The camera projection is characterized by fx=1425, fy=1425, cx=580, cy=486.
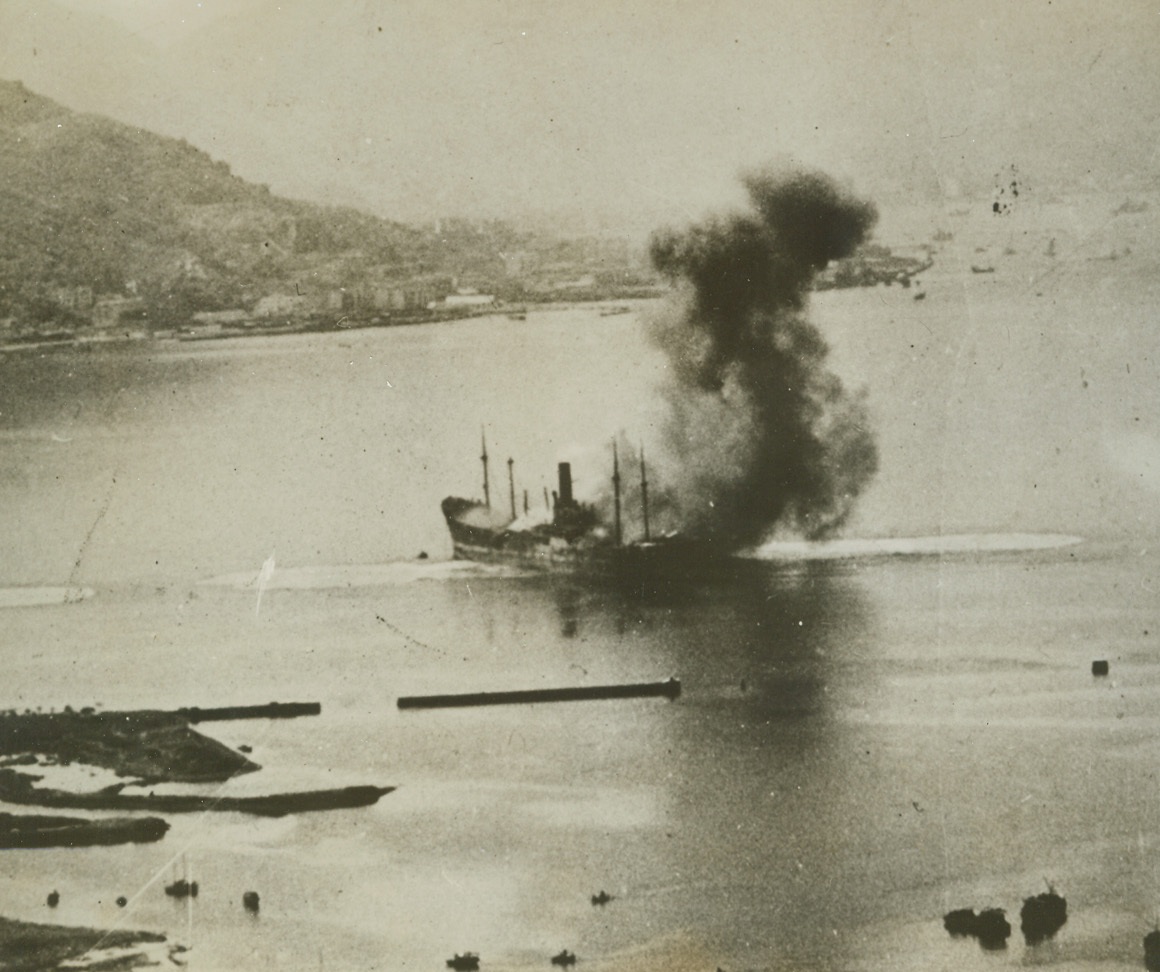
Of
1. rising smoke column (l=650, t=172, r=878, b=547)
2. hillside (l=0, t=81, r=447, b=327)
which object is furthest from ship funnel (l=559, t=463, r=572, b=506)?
hillside (l=0, t=81, r=447, b=327)

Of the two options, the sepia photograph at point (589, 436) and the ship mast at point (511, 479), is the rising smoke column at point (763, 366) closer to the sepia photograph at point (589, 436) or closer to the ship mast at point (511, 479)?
the sepia photograph at point (589, 436)

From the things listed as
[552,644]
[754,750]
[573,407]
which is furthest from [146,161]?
[754,750]

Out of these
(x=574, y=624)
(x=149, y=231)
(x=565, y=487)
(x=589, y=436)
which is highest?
(x=149, y=231)

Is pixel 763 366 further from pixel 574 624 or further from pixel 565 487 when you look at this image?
pixel 574 624

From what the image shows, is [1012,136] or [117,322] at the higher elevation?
[1012,136]

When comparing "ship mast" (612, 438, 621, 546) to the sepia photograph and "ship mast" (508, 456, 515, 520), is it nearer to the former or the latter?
the sepia photograph

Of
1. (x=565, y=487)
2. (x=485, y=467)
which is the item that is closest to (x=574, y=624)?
(x=565, y=487)

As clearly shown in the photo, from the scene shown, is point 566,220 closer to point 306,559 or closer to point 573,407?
point 573,407
